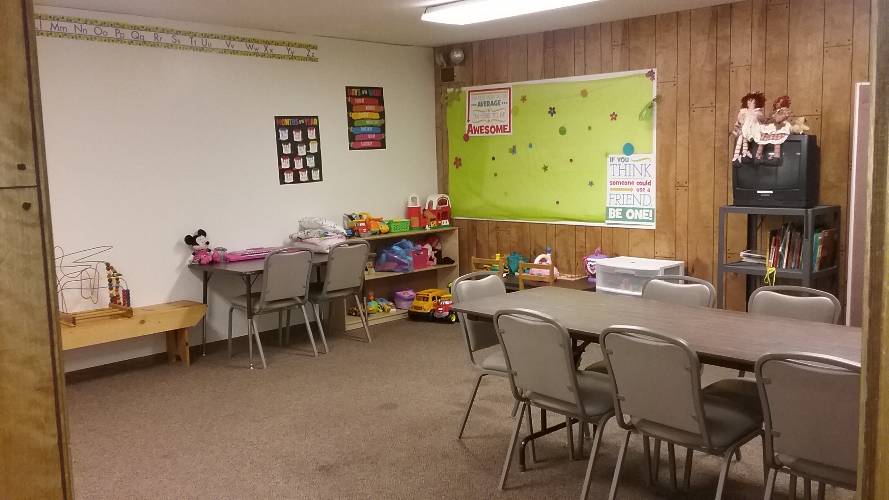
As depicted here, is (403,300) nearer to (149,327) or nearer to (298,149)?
(298,149)

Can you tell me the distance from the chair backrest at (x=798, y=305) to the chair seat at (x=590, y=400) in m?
0.93

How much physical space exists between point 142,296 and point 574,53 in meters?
4.02

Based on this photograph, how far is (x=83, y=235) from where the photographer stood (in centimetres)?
534

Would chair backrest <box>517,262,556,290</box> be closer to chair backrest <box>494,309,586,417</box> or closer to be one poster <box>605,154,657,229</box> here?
be one poster <box>605,154,657,229</box>

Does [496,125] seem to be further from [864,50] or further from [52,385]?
[52,385]

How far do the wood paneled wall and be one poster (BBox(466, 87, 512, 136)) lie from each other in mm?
176

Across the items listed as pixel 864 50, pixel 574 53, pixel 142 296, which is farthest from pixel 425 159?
pixel 864 50

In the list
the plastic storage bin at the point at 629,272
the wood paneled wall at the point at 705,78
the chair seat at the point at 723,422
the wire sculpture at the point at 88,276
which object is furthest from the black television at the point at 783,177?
the wire sculpture at the point at 88,276

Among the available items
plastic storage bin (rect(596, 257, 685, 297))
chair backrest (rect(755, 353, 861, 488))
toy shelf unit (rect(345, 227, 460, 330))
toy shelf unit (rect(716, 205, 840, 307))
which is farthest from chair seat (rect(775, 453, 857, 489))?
toy shelf unit (rect(345, 227, 460, 330))

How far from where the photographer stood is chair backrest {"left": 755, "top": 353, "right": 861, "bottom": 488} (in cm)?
234

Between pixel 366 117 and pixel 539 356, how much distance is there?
436cm

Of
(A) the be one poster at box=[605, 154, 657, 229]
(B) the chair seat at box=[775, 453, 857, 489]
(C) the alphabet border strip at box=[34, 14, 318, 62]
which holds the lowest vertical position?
(B) the chair seat at box=[775, 453, 857, 489]

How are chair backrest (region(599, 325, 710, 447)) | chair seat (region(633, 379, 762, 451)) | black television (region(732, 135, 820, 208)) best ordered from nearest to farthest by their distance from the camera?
chair backrest (region(599, 325, 710, 447)) → chair seat (region(633, 379, 762, 451)) → black television (region(732, 135, 820, 208))

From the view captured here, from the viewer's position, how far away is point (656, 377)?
2779 millimetres
